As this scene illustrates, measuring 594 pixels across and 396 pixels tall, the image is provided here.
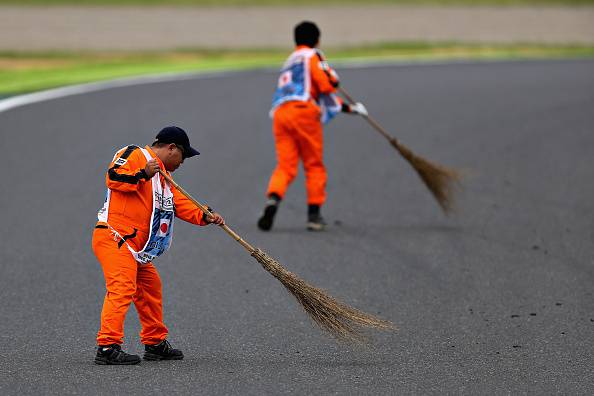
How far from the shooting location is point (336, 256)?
898 centimetres

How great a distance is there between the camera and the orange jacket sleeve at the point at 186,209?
616cm

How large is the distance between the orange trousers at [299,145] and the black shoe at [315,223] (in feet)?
0.37

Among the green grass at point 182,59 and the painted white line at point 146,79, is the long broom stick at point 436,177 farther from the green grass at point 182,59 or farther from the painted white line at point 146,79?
the green grass at point 182,59

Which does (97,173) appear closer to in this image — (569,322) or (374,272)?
(374,272)

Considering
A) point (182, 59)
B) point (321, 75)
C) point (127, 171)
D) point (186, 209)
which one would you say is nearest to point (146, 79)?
point (182, 59)

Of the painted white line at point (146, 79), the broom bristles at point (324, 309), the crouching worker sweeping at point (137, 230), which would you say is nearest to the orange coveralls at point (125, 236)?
the crouching worker sweeping at point (137, 230)

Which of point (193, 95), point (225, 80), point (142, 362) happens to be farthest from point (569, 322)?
point (225, 80)

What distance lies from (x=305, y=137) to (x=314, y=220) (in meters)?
0.67

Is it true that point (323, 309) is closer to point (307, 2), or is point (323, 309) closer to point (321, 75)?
point (321, 75)

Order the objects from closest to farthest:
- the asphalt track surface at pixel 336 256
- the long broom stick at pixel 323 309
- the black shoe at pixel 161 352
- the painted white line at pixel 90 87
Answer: the asphalt track surface at pixel 336 256 → the black shoe at pixel 161 352 → the long broom stick at pixel 323 309 → the painted white line at pixel 90 87

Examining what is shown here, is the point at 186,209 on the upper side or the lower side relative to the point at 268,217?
upper

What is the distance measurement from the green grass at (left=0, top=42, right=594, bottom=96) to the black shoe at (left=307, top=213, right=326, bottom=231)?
8.84 meters

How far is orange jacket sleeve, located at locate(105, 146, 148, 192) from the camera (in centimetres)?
582

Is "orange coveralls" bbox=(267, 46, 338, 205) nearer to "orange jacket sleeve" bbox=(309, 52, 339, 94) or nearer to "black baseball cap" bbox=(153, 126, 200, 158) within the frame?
"orange jacket sleeve" bbox=(309, 52, 339, 94)
